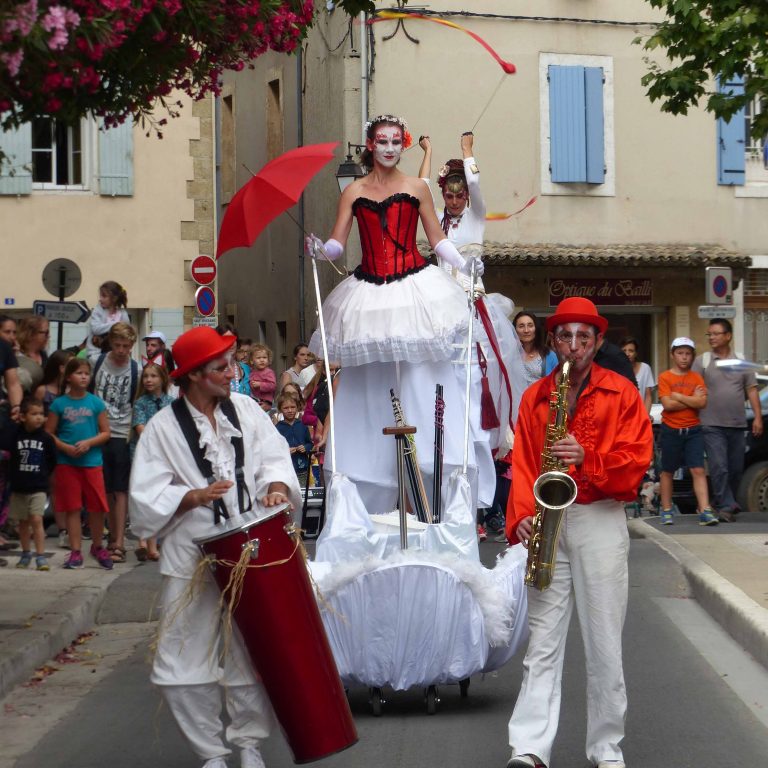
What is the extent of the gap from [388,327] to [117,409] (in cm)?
478

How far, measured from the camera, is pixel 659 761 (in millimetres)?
6789

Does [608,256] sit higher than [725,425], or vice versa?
[608,256]

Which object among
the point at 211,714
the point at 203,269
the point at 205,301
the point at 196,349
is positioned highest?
the point at 203,269

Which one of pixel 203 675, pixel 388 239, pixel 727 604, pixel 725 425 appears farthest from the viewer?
pixel 725 425

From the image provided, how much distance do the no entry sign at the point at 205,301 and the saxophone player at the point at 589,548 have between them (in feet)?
53.3

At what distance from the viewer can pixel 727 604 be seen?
10117 millimetres

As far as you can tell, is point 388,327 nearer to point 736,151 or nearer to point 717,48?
point 717,48

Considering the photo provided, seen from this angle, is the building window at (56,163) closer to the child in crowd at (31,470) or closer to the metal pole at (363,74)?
the metal pole at (363,74)

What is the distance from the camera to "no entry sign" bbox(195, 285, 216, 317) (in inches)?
891

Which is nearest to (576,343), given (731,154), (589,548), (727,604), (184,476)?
(589,548)

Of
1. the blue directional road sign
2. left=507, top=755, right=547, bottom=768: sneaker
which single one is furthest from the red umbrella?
the blue directional road sign

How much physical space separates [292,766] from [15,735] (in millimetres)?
1490

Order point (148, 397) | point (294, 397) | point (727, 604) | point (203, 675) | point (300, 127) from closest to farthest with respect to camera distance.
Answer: point (203, 675), point (727, 604), point (148, 397), point (294, 397), point (300, 127)

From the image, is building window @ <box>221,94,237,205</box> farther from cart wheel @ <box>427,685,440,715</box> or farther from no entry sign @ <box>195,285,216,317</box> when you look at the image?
cart wheel @ <box>427,685,440,715</box>
